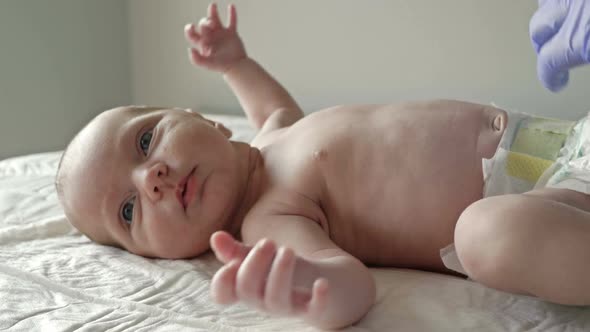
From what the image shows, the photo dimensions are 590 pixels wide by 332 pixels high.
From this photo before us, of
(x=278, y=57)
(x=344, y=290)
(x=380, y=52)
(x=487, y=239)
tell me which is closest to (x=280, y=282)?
(x=344, y=290)

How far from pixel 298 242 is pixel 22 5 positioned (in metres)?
1.43

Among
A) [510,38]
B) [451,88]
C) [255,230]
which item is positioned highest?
[510,38]

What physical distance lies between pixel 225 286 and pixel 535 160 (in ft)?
1.72

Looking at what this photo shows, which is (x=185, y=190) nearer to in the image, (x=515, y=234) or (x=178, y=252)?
(x=178, y=252)

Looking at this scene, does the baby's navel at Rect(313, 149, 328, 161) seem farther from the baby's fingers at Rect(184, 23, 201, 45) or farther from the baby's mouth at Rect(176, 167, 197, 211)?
the baby's fingers at Rect(184, 23, 201, 45)

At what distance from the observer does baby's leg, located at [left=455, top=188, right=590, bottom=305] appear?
0.64 m

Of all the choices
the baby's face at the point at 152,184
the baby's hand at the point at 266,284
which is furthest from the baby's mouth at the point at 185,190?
the baby's hand at the point at 266,284

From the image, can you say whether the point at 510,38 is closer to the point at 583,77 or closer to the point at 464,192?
the point at 583,77

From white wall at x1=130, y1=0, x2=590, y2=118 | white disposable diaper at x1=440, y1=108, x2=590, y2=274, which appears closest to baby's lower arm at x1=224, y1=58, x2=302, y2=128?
white wall at x1=130, y1=0, x2=590, y2=118

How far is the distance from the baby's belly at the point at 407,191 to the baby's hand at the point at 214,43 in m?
0.48

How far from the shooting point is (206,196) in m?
0.94

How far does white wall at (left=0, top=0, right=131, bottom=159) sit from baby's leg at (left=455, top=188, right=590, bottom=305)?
1569mm

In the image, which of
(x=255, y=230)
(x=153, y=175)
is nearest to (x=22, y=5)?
(x=153, y=175)

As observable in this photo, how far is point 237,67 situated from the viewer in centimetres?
136
